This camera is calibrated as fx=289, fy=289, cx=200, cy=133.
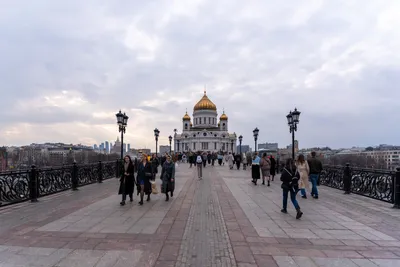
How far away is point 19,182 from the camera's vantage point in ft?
30.6

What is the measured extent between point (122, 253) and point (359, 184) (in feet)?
33.1

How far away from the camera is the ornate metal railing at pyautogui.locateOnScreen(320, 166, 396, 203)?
9.84 meters

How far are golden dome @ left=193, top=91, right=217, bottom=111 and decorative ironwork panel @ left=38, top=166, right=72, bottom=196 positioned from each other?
3440 inches

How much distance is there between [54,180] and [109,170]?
20.9 feet

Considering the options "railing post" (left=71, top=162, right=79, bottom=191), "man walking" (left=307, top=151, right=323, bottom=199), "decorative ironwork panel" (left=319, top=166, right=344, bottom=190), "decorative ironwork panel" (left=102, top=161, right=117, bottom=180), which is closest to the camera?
"man walking" (left=307, top=151, right=323, bottom=199)

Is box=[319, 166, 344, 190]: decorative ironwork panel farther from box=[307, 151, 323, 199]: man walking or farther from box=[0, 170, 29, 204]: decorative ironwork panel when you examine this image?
box=[0, 170, 29, 204]: decorative ironwork panel

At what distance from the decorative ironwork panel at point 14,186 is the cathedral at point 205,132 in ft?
286

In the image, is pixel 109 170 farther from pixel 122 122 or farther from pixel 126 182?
pixel 126 182

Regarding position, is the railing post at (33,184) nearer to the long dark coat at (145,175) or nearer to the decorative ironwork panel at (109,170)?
the long dark coat at (145,175)

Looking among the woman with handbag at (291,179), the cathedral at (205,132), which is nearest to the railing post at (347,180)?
the woman with handbag at (291,179)

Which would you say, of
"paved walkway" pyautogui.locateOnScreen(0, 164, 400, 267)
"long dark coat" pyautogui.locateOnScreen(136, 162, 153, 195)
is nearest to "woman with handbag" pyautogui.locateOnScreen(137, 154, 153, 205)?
"long dark coat" pyautogui.locateOnScreen(136, 162, 153, 195)

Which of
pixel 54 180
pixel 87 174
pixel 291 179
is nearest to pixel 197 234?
pixel 291 179

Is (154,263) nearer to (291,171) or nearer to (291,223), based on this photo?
(291,223)

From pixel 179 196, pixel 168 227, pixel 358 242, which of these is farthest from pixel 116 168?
pixel 358 242
